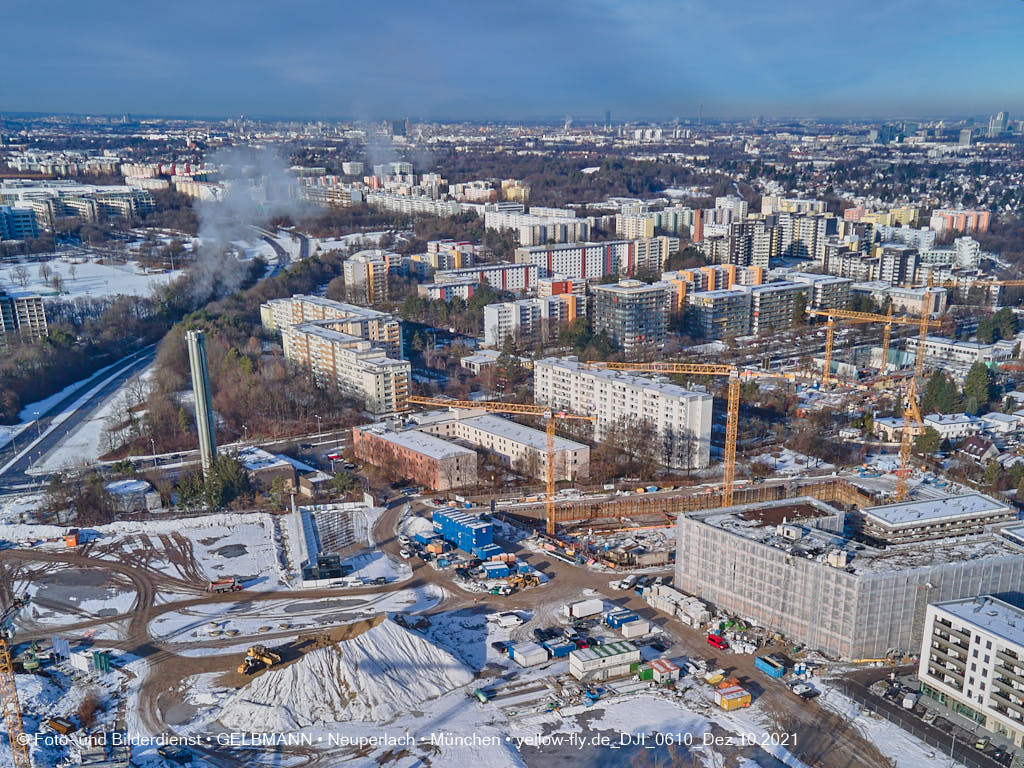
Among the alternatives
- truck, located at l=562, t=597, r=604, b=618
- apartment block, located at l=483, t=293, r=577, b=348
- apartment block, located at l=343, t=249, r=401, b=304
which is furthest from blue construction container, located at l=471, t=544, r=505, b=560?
apartment block, located at l=343, t=249, r=401, b=304

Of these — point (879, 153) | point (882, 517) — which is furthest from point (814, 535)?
point (879, 153)

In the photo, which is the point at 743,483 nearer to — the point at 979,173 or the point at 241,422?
the point at 241,422

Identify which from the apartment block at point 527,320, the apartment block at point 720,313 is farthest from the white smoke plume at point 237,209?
the apartment block at point 720,313

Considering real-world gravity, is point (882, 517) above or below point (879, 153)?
below

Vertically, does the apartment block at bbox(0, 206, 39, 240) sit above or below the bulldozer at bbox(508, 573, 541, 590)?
above

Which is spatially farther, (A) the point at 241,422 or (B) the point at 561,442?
(A) the point at 241,422

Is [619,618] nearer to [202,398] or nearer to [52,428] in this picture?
[202,398]

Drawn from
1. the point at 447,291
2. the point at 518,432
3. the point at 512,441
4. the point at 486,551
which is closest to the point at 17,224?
the point at 447,291

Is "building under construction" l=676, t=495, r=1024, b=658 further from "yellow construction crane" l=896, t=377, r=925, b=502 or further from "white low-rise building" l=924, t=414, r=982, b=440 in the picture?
"white low-rise building" l=924, t=414, r=982, b=440
